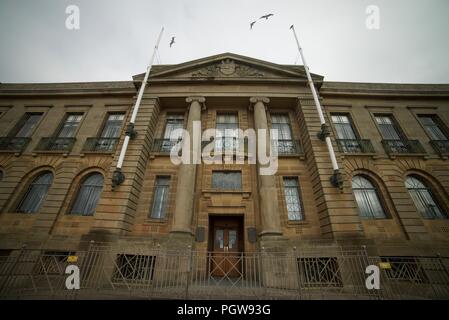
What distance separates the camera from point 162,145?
1195cm

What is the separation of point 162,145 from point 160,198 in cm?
349

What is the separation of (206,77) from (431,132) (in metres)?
16.2

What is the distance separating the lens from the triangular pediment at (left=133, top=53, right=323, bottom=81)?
12.9m

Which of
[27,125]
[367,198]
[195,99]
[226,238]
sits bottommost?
[226,238]

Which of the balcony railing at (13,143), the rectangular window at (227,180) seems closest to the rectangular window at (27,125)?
the balcony railing at (13,143)

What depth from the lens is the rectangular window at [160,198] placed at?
1012 cm

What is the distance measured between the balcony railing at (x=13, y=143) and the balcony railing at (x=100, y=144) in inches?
162

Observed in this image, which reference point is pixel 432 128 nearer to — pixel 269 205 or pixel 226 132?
pixel 269 205

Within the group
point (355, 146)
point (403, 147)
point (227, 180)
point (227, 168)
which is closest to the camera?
point (227, 180)

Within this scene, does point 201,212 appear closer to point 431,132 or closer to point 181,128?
point 181,128

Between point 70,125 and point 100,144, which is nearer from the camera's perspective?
point 100,144

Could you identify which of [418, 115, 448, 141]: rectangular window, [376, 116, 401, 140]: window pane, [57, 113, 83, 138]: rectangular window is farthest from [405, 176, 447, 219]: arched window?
[57, 113, 83, 138]: rectangular window

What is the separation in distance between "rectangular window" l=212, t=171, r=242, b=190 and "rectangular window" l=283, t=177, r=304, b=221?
279cm

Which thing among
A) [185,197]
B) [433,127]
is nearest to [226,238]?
[185,197]
